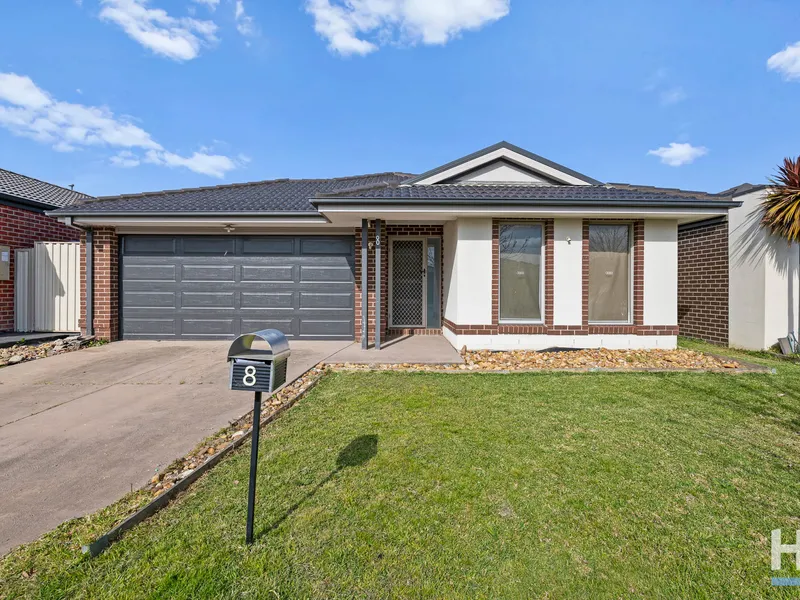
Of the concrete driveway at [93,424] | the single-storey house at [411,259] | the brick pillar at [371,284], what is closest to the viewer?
the concrete driveway at [93,424]

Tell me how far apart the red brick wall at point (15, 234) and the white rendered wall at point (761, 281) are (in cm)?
1698

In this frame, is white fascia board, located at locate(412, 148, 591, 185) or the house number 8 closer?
the house number 8

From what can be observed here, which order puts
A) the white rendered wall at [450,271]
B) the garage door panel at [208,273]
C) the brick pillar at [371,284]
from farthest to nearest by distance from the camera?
the garage door panel at [208,273] < the brick pillar at [371,284] < the white rendered wall at [450,271]

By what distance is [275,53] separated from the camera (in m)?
11.1

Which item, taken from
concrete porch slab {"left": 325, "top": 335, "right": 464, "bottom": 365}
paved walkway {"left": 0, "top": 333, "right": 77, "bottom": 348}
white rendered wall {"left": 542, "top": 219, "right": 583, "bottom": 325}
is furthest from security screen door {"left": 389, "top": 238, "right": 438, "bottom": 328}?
paved walkway {"left": 0, "top": 333, "right": 77, "bottom": 348}

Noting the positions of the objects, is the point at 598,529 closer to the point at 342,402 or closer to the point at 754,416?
the point at 342,402

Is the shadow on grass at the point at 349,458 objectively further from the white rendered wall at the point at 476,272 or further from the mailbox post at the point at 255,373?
the white rendered wall at the point at 476,272

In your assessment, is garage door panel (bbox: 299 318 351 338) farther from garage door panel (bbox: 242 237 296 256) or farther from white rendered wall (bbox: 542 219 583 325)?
white rendered wall (bbox: 542 219 583 325)

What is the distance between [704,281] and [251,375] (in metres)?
11.2

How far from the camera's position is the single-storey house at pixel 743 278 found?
297 inches

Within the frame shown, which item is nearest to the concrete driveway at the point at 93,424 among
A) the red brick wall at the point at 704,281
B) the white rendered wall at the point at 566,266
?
the white rendered wall at the point at 566,266

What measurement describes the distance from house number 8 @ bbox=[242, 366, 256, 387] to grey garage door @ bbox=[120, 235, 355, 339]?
21.6 ft

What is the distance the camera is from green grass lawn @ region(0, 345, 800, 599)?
1.78 meters

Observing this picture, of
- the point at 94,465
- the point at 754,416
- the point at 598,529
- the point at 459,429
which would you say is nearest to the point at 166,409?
the point at 94,465
